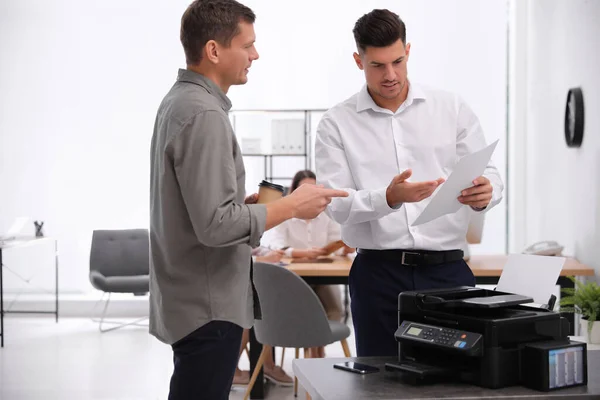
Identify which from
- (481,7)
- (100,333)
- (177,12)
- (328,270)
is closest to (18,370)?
(100,333)

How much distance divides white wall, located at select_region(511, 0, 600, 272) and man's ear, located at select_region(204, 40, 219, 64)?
3288 millimetres

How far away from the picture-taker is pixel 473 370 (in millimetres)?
1802

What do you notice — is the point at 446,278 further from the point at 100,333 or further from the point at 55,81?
the point at 55,81

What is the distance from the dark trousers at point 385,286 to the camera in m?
2.33

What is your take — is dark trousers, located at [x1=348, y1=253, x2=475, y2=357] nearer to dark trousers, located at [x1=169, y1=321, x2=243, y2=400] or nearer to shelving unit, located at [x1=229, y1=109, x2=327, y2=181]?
dark trousers, located at [x1=169, y1=321, x2=243, y2=400]

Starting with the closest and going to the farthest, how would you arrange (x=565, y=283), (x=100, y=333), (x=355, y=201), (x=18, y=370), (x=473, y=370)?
(x=473, y=370) < (x=355, y=201) < (x=565, y=283) < (x=18, y=370) < (x=100, y=333)

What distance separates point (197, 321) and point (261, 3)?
6551mm

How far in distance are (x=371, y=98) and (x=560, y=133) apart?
3.68 meters

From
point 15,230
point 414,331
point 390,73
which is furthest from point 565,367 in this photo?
point 15,230

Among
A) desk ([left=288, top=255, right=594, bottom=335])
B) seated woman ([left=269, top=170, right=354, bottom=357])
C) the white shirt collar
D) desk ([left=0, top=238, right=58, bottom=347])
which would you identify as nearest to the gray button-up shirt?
the white shirt collar

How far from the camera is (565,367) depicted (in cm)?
179

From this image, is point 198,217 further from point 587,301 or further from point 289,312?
point 587,301

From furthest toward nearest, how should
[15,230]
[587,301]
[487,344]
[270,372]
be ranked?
[15,230], [270,372], [587,301], [487,344]

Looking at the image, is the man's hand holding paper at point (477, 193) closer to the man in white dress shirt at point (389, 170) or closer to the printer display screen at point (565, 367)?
the man in white dress shirt at point (389, 170)
